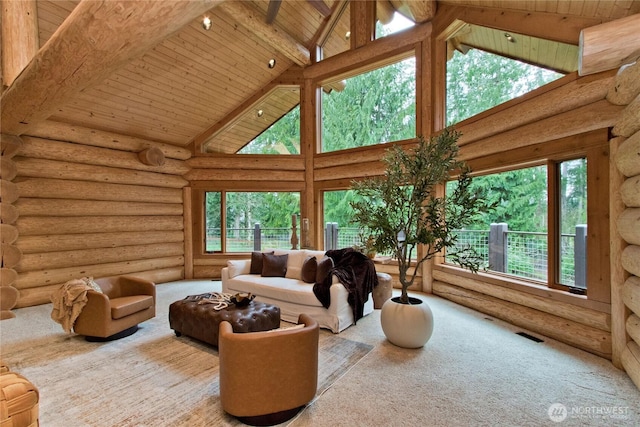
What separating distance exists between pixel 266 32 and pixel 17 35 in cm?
356

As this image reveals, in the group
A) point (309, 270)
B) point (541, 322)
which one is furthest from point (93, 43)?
point (541, 322)

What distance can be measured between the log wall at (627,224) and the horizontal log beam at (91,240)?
7.33 m

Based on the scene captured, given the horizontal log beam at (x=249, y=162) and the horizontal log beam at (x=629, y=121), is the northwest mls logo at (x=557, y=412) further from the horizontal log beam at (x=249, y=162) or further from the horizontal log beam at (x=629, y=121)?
the horizontal log beam at (x=249, y=162)

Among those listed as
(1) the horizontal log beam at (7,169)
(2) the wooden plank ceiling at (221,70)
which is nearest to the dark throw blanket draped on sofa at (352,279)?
(2) the wooden plank ceiling at (221,70)

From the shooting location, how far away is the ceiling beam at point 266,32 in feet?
15.9

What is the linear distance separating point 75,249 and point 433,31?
758cm

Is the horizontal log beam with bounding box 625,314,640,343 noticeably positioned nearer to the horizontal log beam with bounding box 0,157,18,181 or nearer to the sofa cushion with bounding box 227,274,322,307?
the sofa cushion with bounding box 227,274,322,307

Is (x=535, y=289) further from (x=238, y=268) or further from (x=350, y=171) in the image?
(x=238, y=268)

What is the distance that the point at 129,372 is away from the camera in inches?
105

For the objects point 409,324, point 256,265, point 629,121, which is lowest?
point 409,324

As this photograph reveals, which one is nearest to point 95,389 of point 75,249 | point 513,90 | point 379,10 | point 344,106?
point 75,249

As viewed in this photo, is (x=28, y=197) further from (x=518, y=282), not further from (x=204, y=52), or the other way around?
(x=518, y=282)

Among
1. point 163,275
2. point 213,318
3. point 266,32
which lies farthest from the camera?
point 163,275

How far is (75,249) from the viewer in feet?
16.8
